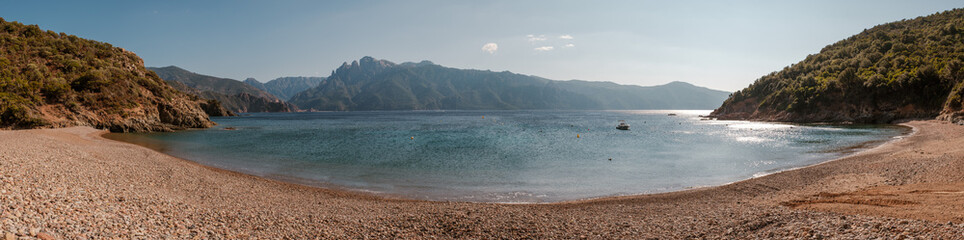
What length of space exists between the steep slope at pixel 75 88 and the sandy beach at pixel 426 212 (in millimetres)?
42169

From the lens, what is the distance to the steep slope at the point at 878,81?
62.2 metres

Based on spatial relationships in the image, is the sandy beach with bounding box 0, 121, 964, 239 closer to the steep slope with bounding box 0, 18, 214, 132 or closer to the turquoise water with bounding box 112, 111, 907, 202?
the turquoise water with bounding box 112, 111, 907, 202

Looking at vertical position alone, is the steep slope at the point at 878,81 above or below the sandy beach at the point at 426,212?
above

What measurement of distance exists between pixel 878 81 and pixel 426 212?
101 meters

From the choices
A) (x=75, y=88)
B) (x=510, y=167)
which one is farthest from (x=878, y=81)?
(x=75, y=88)

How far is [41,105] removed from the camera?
45.5 m

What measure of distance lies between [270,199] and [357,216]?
5.70 metres

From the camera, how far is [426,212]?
1320 centimetres

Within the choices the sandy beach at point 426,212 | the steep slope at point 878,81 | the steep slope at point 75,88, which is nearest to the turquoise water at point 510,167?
the sandy beach at point 426,212

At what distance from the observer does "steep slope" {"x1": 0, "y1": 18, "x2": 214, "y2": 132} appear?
43.6 metres

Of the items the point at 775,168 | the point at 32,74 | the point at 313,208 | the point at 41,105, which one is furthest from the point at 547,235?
the point at 32,74

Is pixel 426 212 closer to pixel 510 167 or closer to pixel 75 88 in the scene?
pixel 510 167

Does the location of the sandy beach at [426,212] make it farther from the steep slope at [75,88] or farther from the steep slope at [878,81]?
the steep slope at [878,81]

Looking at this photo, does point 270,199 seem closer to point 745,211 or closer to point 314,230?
point 314,230
